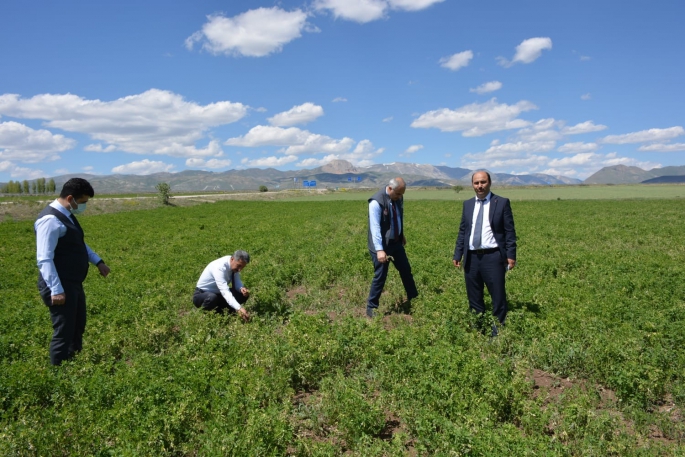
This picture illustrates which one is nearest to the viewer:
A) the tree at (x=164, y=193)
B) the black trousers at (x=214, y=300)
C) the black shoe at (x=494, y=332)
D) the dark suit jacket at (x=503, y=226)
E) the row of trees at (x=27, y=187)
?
the dark suit jacket at (x=503, y=226)

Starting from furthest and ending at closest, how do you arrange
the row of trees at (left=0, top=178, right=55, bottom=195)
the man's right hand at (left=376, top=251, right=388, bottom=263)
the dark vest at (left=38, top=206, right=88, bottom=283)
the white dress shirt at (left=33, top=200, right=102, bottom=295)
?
the row of trees at (left=0, top=178, right=55, bottom=195) < the man's right hand at (left=376, top=251, right=388, bottom=263) < the dark vest at (left=38, top=206, right=88, bottom=283) < the white dress shirt at (left=33, top=200, right=102, bottom=295)

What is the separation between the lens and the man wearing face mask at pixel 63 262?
5141 mm

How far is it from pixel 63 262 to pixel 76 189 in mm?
962

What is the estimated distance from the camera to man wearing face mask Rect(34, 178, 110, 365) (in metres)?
5.14

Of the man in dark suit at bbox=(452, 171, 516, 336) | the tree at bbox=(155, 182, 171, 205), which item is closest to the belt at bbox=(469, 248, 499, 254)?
the man in dark suit at bbox=(452, 171, 516, 336)

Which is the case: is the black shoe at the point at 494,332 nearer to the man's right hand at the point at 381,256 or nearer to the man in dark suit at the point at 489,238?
the man in dark suit at the point at 489,238

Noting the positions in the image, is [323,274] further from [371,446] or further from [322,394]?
[371,446]

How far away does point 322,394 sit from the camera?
16.2 ft

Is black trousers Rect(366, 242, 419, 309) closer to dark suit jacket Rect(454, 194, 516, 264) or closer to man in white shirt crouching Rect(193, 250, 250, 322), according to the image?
dark suit jacket Rect(454, 194, 516, 264)

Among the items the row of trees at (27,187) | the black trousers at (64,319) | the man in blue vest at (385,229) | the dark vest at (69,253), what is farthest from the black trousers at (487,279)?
the row of trees at (27,187)

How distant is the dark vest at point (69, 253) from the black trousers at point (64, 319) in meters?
0.12

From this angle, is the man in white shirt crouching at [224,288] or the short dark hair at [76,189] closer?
the short dark hair at [76,189]

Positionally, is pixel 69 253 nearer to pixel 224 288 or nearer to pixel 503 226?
pixel 224 288

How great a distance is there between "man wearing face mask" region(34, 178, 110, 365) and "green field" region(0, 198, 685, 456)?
1.54 ft
